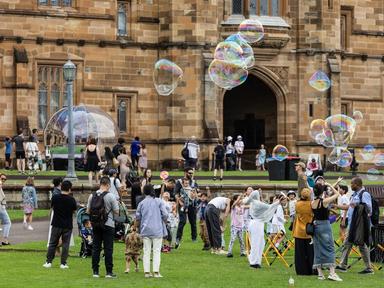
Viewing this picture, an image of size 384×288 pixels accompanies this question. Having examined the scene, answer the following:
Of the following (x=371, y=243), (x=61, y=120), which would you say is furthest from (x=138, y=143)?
(x=371, y=243)

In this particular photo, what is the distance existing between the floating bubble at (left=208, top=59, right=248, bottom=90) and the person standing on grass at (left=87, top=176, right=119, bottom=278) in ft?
60.2

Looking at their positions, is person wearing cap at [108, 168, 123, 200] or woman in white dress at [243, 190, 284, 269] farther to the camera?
person wearing cap at [108, 168, 123, 200]

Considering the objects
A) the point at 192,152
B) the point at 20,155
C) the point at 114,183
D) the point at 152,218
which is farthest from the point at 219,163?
the point at 152,218

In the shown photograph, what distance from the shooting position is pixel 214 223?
32719 millimetres

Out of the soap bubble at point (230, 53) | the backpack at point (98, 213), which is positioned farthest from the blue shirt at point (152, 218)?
the soap bubble at point (230, 53)

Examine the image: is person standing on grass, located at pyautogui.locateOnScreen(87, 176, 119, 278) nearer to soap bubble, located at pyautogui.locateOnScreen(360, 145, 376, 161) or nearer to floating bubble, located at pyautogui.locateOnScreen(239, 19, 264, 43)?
floating bubble, located at pyautogui.locateOnScreen(239, 19, 264, 43)

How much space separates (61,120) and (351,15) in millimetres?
16825

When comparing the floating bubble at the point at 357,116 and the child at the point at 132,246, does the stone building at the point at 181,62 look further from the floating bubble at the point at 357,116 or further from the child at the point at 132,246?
the child at the point at 132,246

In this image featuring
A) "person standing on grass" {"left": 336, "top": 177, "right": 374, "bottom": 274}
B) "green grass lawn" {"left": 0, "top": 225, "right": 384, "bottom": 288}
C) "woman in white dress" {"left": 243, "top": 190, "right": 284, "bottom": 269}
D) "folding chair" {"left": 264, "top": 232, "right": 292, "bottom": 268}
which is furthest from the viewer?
"folding chair" {"left": 264, "top": 232, "right": 292, "bottom": 268}

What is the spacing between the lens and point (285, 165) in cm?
5166

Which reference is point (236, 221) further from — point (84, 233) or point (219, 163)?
point (219, 163)

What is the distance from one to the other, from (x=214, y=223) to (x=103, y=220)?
6135mm

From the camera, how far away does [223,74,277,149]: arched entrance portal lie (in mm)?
64500

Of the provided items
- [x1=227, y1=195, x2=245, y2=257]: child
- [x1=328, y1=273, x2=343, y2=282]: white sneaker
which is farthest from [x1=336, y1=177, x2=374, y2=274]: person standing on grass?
[x1=227, y1=195, x2=245, y2=257]: child
